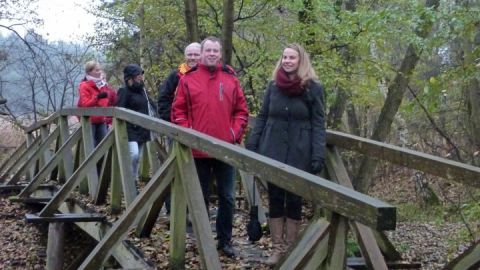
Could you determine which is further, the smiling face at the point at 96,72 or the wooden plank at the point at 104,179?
the smiling face at the point at 96,72

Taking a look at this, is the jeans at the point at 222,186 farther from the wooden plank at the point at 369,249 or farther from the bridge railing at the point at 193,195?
the wooden plank at the point at 369,249

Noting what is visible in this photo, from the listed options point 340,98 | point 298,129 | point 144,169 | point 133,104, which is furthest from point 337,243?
point 340,98

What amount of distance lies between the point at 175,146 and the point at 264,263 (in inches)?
44.2

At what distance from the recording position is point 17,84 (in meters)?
21.2

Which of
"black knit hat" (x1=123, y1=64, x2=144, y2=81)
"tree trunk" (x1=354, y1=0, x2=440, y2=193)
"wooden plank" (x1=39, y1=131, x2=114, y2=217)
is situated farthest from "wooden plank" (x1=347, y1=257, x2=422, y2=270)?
"tree trunk" (x1=354, y1=0, x2=440, y2=193)

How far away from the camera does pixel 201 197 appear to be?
427cm

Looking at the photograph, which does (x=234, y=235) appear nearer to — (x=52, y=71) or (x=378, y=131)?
(x=378, y=131)

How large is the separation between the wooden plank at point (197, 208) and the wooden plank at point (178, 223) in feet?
0.32

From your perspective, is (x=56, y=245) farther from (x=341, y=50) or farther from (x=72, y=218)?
(x=341, y=50)

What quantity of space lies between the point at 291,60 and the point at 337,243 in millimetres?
1768

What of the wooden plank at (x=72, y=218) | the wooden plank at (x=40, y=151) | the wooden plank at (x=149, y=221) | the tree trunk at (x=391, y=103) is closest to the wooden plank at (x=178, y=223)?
the wooden plank at (x=149, y=221)

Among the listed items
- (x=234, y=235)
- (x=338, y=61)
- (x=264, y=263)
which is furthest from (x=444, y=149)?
(x=264, y=263)

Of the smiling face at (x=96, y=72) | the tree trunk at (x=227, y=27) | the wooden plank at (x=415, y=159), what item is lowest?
the wooden plank at (x=415, y=159)

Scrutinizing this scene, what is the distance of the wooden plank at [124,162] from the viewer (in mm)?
5922
